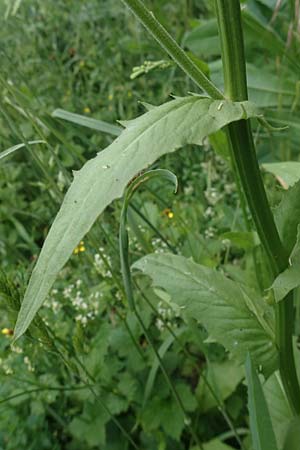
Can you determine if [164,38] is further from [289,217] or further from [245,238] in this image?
[245,238]

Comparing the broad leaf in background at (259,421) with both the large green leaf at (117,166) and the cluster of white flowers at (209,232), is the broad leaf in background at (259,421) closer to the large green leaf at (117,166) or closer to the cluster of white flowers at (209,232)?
the large green leaf at (117,166)

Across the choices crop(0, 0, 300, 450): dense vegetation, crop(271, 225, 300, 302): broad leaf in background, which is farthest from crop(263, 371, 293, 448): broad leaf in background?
crop(271, 225, 300, 302): broad leaf in background

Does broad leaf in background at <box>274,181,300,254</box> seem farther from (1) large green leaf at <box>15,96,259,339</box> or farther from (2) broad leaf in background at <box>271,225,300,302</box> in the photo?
(1) large green leaf at <box>15,96,259,339</box>

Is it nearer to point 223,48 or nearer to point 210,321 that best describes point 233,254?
point 210,321

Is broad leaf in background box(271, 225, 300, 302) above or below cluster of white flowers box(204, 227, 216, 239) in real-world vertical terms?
above

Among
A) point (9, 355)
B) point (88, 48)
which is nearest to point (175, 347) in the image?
point (9, 355)

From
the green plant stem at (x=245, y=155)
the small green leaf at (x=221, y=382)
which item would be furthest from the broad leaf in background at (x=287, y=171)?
the small green leaf at (x=221, y=382)
